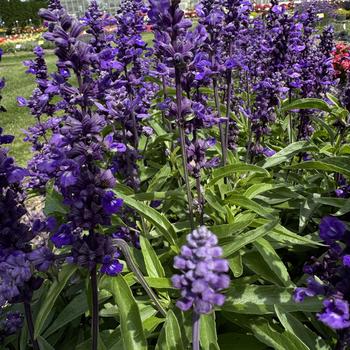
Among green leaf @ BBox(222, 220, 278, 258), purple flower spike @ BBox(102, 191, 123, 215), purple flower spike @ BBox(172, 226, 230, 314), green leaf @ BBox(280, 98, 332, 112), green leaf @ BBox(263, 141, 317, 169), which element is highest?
purple flower spike @ BBox(172, 226, 230, 314)

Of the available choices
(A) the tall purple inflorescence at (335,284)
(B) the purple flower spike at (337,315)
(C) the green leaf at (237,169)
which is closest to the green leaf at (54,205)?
(C) the green leaf at (237,169)

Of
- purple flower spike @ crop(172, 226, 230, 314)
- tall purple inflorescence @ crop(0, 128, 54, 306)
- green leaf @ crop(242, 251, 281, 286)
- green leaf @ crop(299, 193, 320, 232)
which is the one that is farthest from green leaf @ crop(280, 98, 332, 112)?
purple flower spike @ crop(172, 226, 230, 314)

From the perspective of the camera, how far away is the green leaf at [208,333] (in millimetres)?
2709

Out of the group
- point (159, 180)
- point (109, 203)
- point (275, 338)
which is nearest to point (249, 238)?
point (275, 338)

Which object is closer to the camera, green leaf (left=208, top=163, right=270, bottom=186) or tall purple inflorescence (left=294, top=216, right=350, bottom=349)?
tall purple inflorescence (left=294, top=216, right=350, bottom=349)

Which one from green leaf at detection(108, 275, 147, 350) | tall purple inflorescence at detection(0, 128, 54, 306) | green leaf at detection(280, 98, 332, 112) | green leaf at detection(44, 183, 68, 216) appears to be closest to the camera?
tall purple inflorescence at detection(0, 128, 54, 306)

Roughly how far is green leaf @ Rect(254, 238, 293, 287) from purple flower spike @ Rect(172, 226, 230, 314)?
1628 millimetres

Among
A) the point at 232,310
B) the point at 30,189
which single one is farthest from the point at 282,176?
the point at 30,189

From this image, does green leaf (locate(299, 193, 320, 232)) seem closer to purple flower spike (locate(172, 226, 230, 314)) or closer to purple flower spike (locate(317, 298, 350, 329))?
purple flower spike (locate(317, 298, 350, 329))

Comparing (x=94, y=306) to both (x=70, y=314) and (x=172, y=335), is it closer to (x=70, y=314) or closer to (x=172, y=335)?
(x=172, y=335)

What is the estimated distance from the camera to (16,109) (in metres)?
15.9

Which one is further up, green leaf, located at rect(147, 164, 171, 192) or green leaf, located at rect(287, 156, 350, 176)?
green leaf, located at rect(287, 156, 350, 176)

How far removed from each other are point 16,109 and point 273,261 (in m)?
14.5

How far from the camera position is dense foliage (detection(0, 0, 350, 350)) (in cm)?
235
